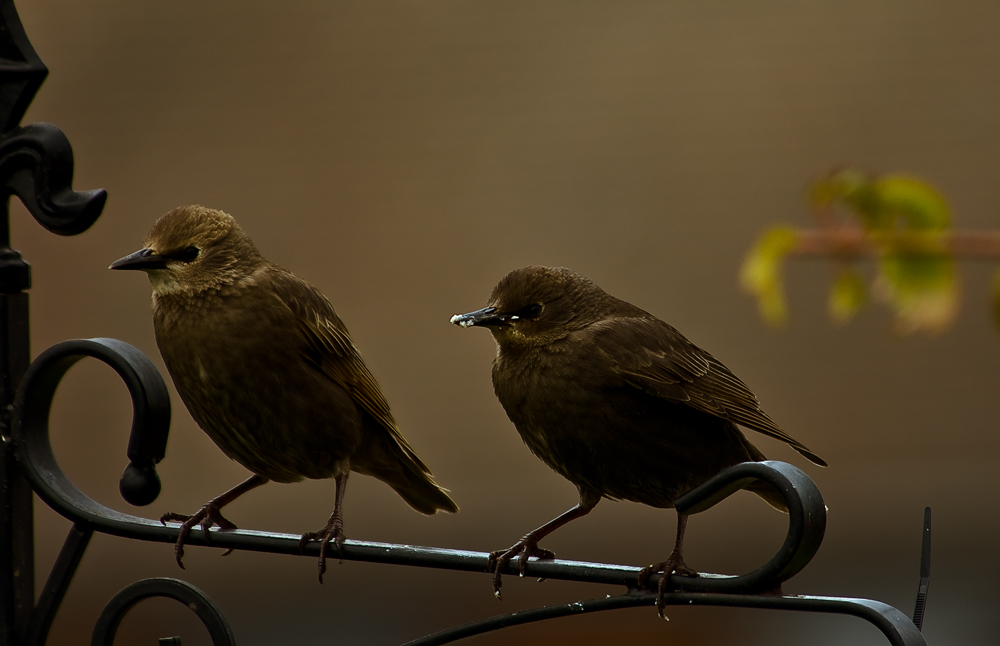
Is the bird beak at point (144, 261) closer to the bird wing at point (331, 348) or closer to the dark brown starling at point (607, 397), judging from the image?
the bird wing at point (331, 348)

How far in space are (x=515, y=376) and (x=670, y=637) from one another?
7.23m

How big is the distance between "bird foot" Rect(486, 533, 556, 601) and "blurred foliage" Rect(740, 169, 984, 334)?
0.87m

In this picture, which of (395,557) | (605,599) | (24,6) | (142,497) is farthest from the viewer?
(24,6)

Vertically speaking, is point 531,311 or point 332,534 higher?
point 531,311

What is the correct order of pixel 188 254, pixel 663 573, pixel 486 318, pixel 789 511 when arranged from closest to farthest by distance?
1. pixel 789 511
2. pixel 663 573
3. pixel 486 318
4. pixel 188 254

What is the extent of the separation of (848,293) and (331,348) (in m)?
1.98

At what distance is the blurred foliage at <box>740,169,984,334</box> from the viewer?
116 centimetres

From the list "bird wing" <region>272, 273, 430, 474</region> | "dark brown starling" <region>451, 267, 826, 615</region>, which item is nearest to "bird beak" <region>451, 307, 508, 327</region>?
"dark brown starling" <region>451, 267, 826, 615</region>

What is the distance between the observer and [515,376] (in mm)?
2906

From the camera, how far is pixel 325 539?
8.02ft

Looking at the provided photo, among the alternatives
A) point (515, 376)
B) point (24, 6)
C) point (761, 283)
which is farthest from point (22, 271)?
point (24, 6)

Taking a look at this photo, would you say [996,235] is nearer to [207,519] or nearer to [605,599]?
[605,599]

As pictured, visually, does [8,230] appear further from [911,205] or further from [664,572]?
[911,205]

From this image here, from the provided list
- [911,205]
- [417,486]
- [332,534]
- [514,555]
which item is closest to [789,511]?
[911,205]
